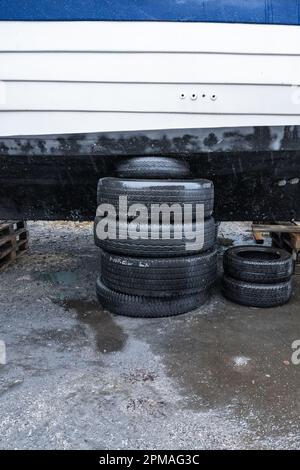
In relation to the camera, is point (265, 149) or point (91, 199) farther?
point (91, 199)

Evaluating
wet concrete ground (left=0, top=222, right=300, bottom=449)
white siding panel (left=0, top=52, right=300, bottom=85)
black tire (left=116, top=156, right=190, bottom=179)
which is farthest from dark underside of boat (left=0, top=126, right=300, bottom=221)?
wet concrete ground (left=0, top=222, right=300, bottom=449)

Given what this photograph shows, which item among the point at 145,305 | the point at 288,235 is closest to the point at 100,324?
the point at 145,305

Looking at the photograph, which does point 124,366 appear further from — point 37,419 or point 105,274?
point 105,274

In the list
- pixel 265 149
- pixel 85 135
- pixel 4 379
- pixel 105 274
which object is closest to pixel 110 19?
pixel 85 135

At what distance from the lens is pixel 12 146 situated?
2.94 metres

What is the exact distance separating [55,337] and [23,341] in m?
0.20

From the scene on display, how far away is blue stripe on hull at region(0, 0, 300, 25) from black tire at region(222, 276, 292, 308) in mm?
1918

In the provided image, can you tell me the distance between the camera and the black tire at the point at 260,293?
329 cm

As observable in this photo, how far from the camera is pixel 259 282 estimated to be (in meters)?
3.36

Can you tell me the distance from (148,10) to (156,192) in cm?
124

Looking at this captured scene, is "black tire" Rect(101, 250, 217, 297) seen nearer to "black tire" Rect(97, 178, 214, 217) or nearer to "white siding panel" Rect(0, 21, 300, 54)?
"black tire" Rect(97, 178, 214, 217)

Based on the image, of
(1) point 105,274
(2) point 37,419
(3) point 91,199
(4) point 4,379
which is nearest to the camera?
(2) point 37,419

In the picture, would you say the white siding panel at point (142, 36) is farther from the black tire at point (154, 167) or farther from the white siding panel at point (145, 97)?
the black tire at point (154, 167)

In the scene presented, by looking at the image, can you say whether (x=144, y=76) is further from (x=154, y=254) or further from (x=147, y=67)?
(x=154, y=254)
